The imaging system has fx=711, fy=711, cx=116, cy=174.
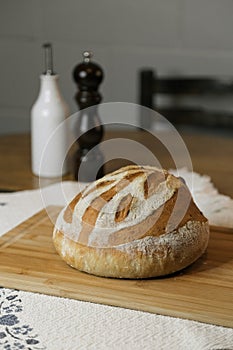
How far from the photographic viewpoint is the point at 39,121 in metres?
1.68

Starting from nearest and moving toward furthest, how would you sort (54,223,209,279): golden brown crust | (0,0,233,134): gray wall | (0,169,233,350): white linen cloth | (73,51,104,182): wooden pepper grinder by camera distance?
(0,169,233,350): white linen cloth < (54,223,209,279): golden brown crust < (73,51,104,182): wooden pepper grinder < (0,0,233,134): gray wall

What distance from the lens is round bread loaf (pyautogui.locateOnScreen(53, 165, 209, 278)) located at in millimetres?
1013

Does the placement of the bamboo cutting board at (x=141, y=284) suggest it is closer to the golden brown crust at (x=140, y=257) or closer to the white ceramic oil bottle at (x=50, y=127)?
the golden brown crust at (x=140, y=257)

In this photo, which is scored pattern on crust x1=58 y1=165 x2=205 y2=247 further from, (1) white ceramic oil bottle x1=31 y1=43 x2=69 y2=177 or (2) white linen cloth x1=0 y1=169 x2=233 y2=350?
(1) white ceramic oil bottle x1=31 y1=43 x2=69 y2=177

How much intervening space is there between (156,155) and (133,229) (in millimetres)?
819

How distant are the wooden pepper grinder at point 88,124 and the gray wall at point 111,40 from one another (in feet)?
3.71

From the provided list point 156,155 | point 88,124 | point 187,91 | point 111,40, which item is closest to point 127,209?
point 88,124

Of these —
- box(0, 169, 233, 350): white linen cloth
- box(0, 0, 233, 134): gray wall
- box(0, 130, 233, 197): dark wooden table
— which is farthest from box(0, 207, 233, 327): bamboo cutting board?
box(0, 0, 233, 134): gray wall

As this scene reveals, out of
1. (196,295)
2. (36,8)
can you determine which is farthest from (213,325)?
(36,8)

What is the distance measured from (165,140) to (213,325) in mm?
1095

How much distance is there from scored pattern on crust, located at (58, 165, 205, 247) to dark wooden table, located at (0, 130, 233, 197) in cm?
47

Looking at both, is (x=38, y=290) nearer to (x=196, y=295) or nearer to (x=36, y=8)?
(x=196, y=295)

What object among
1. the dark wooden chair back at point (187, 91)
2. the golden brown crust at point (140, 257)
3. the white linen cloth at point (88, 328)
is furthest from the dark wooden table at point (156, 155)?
the white linen cloth at point (88, 328)

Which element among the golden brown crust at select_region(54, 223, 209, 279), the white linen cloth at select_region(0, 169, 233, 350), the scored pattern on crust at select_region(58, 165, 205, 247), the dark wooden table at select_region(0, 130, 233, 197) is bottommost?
the dark wooden table at select_region(0, 130, 233, 197)
